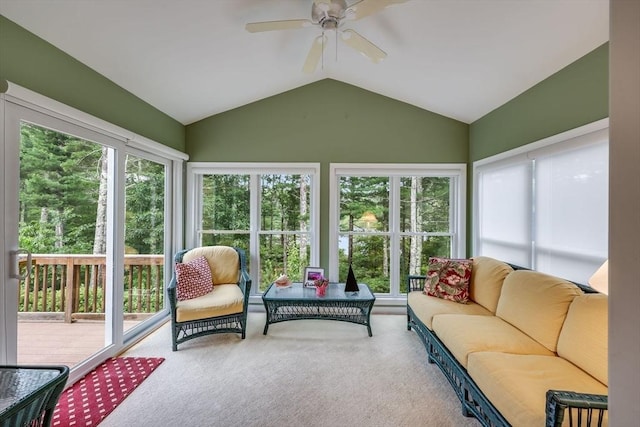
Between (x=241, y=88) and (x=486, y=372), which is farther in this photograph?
(x=241, y=88)

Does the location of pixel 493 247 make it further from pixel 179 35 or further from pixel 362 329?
pixel 179 35

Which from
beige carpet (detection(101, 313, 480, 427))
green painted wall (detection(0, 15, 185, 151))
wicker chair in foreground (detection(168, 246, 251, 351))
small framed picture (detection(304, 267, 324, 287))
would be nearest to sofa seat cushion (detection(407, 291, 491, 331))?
beige carpet (detection(101, 313, 480, 427))

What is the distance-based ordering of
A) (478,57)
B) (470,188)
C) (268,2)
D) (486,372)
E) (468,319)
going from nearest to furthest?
(486,372), (268,2), (468,319), (478,57), (470,188)

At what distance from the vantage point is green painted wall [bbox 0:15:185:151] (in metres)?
1.85

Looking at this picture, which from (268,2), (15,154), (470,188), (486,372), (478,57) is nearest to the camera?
(486,372)

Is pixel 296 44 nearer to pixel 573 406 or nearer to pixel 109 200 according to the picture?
pixel 109 200

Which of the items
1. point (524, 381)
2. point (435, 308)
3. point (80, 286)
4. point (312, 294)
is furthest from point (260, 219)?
point (524, 381)

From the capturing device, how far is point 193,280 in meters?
3.20

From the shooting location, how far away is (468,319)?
246 cm

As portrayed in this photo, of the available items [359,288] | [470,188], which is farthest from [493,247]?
[359,288]

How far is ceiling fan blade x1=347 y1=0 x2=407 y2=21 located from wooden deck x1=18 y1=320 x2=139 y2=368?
3133 mm

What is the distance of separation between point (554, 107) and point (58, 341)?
4.65m

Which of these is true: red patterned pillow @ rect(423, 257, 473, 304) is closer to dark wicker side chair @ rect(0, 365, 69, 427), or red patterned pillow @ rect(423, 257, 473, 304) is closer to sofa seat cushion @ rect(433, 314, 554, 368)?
sofa seat cushion @ rect(433, 314, 554, 368)

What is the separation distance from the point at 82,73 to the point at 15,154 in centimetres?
88
